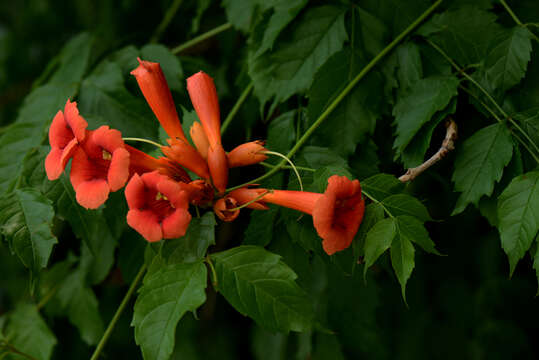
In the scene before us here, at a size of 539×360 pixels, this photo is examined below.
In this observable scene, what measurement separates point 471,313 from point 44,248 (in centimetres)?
294

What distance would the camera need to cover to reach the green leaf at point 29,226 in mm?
1388

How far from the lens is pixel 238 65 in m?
2.30

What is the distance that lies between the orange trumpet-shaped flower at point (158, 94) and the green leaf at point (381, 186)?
0.57 meters

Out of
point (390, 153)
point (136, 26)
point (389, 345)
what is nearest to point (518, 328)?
point (389, 345)

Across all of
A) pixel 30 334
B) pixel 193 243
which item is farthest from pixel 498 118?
pixel 30 334

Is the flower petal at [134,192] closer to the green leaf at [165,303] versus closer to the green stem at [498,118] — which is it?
the green leaf at [165,303]

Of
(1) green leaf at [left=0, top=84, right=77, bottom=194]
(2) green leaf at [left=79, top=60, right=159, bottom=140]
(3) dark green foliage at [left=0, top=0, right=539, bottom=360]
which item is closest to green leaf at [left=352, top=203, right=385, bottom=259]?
(3) dark green foliage at [left=0, top=0, right=539, bottom=360]

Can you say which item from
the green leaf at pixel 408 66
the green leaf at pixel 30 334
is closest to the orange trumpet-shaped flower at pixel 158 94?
the green leaf at pixel 408 66

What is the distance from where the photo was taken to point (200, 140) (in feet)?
4.61

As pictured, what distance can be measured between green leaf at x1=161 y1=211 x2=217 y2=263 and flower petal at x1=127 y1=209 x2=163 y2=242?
0.19m

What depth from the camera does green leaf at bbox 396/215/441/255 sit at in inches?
48.3

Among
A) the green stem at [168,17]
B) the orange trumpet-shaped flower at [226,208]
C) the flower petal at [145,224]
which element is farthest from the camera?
the green stem at [168,17]

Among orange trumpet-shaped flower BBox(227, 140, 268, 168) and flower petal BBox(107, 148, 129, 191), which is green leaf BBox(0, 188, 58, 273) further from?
orange trumpet-shaped flower BBox(227, 140, 268, 168)

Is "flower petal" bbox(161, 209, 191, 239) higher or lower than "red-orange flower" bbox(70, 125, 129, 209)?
lower
